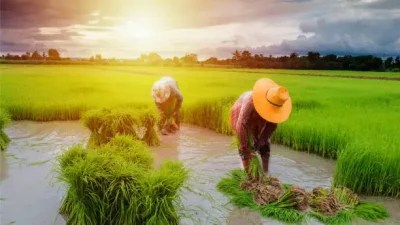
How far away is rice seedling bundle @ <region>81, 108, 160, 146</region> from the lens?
6.16 meters

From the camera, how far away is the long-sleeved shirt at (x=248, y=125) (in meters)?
4.32

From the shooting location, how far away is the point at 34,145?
6.43 meters

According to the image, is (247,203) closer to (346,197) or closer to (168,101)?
(346,197)

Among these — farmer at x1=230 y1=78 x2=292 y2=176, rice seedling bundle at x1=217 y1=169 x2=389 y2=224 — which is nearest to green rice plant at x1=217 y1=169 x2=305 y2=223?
rice seedling bundle at x1=217 y1=169 x2=389 y2=224

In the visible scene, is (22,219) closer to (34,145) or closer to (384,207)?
(34,145)

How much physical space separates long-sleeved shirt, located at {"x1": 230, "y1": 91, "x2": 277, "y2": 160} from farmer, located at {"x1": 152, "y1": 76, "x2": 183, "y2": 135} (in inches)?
95.5

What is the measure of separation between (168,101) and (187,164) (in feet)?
6.36

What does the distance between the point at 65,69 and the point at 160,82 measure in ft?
21.6

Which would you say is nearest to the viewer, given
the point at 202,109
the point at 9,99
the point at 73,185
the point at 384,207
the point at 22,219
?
the point at 73,185

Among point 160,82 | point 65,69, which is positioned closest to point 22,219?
point 160,82

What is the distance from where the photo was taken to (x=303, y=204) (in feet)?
13.2

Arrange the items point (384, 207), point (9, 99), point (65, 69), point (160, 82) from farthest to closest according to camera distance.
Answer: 1. point (65, 69)
2. point (9, 99)
3. point (160, 82)
4. point (384, 207)

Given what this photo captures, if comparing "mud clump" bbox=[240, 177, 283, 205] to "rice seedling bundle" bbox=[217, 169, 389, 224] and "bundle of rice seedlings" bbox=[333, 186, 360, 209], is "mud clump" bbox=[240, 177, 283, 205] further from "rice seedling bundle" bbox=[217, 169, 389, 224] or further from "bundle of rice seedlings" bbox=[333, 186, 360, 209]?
"bundle of rice seedlings" bbox=[333, 186, 360, 209]

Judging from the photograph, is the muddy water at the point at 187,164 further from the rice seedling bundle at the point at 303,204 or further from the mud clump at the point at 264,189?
the mud clump at the point at 264,189
